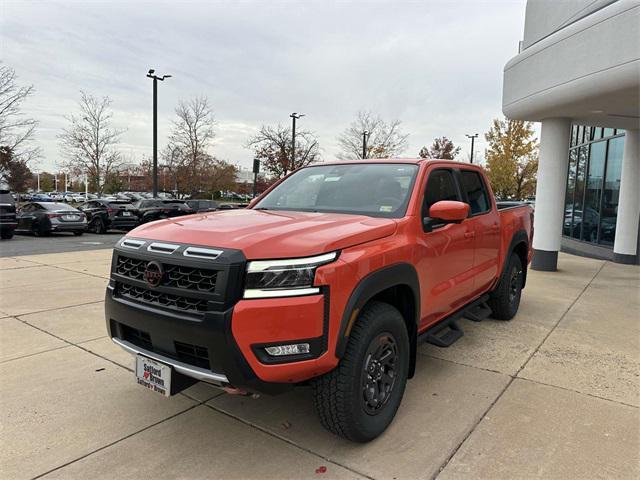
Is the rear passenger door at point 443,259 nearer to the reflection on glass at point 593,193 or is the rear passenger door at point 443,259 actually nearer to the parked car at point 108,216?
the reflection on glass at point 593,193

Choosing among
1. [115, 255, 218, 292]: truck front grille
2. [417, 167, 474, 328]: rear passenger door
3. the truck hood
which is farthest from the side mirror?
[115, 255, 218, 292]: truck front grille

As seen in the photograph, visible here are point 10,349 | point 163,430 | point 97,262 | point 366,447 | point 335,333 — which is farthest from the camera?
point 97,262

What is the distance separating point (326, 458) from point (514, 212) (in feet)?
13.6

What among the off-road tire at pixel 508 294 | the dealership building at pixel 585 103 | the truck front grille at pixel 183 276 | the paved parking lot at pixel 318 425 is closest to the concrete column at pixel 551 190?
the dealership building at pixel 585 103

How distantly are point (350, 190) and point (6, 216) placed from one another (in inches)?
597

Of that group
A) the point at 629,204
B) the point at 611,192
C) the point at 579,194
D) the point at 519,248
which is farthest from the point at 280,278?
the point at 579,194

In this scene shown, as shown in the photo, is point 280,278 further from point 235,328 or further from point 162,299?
point 162,299

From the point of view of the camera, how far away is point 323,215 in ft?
11.3

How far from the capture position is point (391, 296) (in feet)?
10.6

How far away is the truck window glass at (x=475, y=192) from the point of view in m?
4.61

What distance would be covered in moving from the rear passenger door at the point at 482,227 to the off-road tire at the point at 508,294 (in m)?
0.46

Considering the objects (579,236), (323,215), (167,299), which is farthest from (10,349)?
(579,236)

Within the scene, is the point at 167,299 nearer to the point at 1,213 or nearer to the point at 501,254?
the point at 501,254

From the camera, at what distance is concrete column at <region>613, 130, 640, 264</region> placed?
1084 cm
